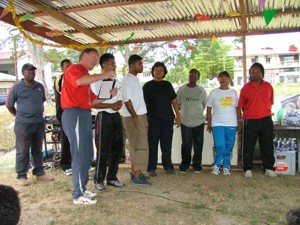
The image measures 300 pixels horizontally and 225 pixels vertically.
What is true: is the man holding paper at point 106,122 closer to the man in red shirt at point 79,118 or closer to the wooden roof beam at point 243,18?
the man in red shirt at point 79,118

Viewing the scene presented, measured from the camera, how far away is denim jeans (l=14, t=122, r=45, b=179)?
4750 mm

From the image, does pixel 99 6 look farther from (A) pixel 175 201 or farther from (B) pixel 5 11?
(A) pixel 175 201

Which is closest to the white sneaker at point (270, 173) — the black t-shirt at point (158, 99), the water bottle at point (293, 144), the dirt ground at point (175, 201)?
the dirt ground at point (175, 201)

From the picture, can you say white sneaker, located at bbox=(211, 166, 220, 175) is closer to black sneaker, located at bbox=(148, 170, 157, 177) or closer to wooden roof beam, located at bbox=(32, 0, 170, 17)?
black sneaker, located at bbox=(148, 170, 157, 177)

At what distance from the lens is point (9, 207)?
125 cm

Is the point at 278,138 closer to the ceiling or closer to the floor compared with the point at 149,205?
closer to the ceiling

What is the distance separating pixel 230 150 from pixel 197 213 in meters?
1.85

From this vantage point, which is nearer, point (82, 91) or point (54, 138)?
point (82, 91)

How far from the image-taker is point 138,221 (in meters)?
3.33

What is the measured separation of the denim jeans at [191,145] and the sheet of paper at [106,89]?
5.30 ft

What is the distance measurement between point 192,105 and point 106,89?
164cm

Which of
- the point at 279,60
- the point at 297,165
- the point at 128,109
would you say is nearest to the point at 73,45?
the point at 128,109

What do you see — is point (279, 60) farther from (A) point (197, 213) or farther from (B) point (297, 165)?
(A) point (197, 213)

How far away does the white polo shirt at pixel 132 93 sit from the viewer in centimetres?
442
